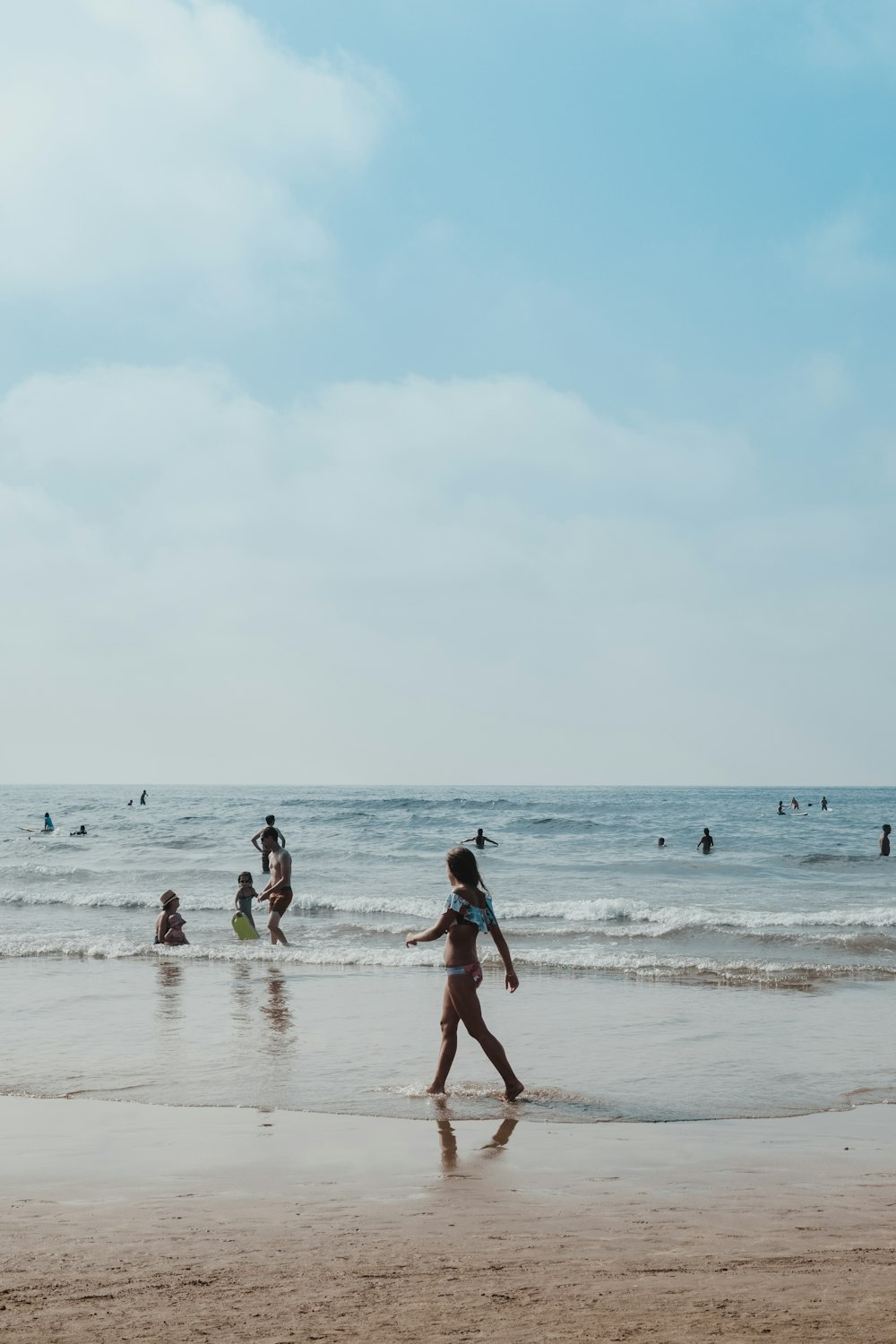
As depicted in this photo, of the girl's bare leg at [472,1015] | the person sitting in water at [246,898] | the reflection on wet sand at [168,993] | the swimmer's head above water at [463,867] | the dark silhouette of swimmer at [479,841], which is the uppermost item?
the swimmer's head above water at [463,867]

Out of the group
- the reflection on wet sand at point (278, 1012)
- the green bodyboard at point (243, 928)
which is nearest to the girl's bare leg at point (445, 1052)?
the reflection on wet sand at point (278, 1012)

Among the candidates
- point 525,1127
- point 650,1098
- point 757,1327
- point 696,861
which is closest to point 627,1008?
point 650,1098

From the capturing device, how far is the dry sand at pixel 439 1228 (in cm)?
394

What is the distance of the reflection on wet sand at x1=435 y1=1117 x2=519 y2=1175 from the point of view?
6.41 meters

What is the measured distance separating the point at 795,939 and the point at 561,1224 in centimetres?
1391

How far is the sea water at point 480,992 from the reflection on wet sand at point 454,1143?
0.28 metres

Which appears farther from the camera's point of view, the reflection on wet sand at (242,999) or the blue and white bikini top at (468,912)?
the reflection on wet sand at (242,999)

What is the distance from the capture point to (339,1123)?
736 centimetres

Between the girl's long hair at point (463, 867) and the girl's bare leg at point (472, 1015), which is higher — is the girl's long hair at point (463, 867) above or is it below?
above

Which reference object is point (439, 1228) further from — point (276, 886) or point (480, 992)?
point (276, 886)

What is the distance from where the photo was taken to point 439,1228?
506cm

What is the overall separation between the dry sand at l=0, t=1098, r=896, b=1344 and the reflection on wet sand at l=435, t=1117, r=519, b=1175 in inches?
0.9

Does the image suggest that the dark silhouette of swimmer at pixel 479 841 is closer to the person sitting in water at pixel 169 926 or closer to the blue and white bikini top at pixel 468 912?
the person sitting in water at pixel 169 926

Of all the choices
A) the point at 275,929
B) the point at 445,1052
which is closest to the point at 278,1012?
the point at 445,1052
